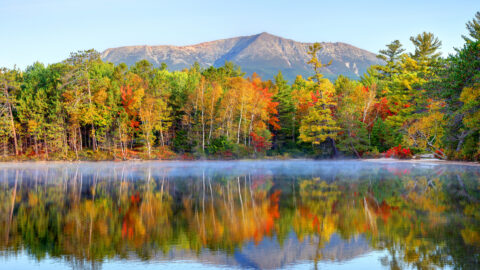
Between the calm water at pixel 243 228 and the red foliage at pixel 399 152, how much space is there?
28142 mm

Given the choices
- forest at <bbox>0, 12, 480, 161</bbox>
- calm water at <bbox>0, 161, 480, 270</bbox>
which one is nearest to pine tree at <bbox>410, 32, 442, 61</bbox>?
forest at <bbox>0, 12, 480, 161</bbox>

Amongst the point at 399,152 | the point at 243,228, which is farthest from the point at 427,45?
the point at 243,228

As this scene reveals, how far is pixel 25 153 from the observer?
56812mm

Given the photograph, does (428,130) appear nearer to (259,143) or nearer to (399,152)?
(399,152)

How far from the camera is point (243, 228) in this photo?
547 inches

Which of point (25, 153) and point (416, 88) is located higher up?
point (416, 88)

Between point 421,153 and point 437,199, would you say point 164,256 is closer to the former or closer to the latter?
point 437,199

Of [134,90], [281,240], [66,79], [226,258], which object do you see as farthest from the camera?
[134,90]

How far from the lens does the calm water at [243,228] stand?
10.4m

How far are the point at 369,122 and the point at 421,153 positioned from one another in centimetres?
1055

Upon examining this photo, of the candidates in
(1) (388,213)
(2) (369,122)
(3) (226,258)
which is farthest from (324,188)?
(2) (369,122)

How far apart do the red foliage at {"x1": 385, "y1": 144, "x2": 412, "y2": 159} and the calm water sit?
92.3 ft

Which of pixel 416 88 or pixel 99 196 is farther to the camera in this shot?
pixel 416 88

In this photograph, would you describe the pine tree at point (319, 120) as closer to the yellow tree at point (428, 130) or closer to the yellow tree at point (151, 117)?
the yellow tree at point (428, 130)
